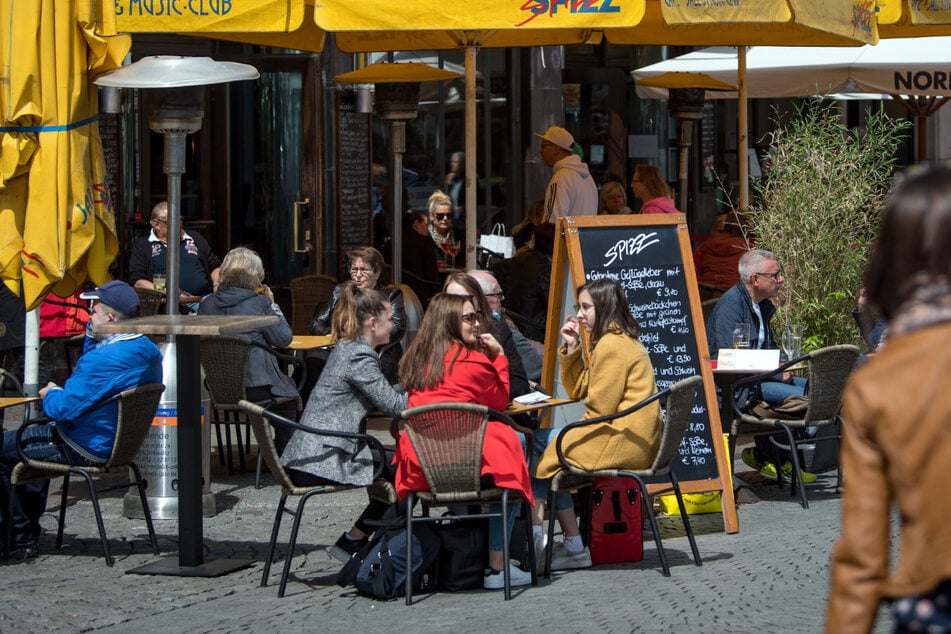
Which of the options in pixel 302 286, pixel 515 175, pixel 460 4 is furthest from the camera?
pixel 515 175

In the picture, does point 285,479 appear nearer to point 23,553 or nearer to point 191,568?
point 191,568

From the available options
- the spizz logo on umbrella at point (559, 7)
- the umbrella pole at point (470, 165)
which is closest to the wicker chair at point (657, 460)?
the spizz logo on umbrella at point (559, 7)

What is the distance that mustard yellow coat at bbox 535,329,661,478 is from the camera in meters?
6.44

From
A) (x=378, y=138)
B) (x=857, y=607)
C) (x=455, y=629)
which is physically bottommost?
(x=455, y=629)

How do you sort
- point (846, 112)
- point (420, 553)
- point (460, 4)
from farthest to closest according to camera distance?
point (846, 112)
point (460, 4)
point (420, 553)

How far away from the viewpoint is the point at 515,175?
52.7ft

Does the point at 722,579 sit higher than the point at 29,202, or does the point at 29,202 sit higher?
the point at 29,202

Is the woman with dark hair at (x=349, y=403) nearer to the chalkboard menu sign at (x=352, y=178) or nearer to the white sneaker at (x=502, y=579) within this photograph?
the white sneaker at (x=502, y=579)

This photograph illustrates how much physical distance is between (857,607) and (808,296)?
6456 mm

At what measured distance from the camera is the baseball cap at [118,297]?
6848 millimetres

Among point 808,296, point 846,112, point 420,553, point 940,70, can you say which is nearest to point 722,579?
point 420,553

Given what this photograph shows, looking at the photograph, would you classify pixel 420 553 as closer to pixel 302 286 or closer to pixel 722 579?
pixel 722 579

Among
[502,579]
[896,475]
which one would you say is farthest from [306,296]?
[896,475]

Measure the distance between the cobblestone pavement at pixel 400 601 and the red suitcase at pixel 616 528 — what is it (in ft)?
0.25
